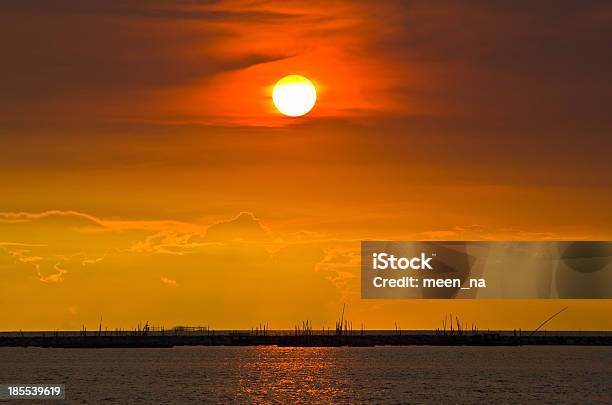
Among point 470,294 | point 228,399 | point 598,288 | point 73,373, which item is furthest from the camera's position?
point 73,373

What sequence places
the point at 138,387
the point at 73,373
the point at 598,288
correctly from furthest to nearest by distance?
the point at 73,373
the point at 598,288
the point at 138,387

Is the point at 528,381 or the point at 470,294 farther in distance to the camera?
the point at 528,381

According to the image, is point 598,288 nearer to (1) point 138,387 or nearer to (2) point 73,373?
(1) point 138,387

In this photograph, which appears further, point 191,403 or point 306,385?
point 306,385

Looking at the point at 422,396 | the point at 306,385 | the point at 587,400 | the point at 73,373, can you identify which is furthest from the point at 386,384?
the point at 73,373

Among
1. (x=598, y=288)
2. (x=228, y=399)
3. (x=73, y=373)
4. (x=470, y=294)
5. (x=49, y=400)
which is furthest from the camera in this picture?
(x=73, y=373)

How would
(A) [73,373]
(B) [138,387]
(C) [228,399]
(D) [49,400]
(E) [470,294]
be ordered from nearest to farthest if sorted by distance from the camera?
(D) [49,400]
(C) [228,399]
(E) [470,294]
(B) [138,387]
(A) [73,373]

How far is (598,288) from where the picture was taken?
17500 centimetres

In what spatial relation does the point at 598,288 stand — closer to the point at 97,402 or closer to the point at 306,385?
the point at 306,385

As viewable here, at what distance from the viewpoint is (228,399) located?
132 m

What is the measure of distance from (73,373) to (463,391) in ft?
263

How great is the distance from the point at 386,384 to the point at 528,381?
26868 mm

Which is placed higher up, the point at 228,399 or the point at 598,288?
the point at 598,288

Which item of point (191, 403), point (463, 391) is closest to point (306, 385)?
point (463, 391)
